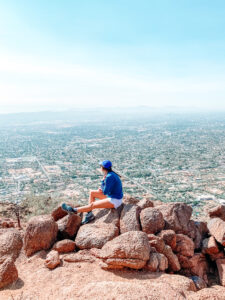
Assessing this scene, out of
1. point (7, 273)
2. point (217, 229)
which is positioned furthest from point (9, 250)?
point (217, 229)

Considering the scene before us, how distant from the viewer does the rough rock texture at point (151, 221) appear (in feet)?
25.0

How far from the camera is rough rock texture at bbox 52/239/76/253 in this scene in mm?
7191

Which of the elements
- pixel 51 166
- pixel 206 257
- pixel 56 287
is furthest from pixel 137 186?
pixel 56 287

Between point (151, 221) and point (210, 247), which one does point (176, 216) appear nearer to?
point (151, 221)

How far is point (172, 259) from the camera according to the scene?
694cm

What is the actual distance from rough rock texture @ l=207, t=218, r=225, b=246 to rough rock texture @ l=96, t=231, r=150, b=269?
2.70 meters

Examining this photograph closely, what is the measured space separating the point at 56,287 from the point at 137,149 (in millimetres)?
82862

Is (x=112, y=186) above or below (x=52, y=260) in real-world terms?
above

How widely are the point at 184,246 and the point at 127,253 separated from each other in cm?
222

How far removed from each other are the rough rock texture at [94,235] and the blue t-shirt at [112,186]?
3.23ft

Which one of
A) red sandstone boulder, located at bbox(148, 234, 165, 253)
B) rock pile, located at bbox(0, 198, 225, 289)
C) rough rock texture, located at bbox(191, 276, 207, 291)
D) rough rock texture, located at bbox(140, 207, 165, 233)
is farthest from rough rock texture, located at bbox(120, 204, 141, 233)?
rough rock texture, located at bbox(191, 276, 207, 291)

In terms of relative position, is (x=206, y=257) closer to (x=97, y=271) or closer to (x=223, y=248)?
(x=223, y=248)

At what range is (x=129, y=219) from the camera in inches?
305

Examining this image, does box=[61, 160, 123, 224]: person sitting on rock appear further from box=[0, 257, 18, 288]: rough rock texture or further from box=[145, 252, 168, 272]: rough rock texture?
box=[0, 257, 18, 288]: rough rock texture
